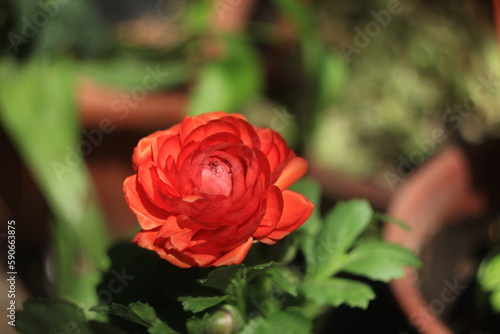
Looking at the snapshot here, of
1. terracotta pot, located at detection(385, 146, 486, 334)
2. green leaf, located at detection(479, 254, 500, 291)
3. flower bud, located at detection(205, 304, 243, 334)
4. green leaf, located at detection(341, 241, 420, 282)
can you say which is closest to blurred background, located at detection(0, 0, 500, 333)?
Answer: terracotta pot, located at detection(385, 146, 486, 334)

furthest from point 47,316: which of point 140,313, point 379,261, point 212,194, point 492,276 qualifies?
point 492,276

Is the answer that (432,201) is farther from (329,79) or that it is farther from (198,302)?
(198,302)

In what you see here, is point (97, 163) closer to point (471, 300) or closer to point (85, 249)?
point (85, 249)

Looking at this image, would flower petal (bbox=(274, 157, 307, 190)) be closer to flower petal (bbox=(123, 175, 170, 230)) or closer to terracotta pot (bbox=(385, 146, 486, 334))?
flower petal (bbox=(123, 175, 170, 230))

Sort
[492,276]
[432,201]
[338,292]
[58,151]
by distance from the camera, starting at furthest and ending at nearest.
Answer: [58,151] → [432,201] → [492,276] → [338,292]

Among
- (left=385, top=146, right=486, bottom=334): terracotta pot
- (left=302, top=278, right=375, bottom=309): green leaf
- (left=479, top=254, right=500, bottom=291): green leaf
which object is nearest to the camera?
(left=302, top=278, right=375, bottom=309): green leaf

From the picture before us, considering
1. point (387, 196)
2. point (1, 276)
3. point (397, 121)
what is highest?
point (397, 121)

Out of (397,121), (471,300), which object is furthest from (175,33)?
(471,300)
